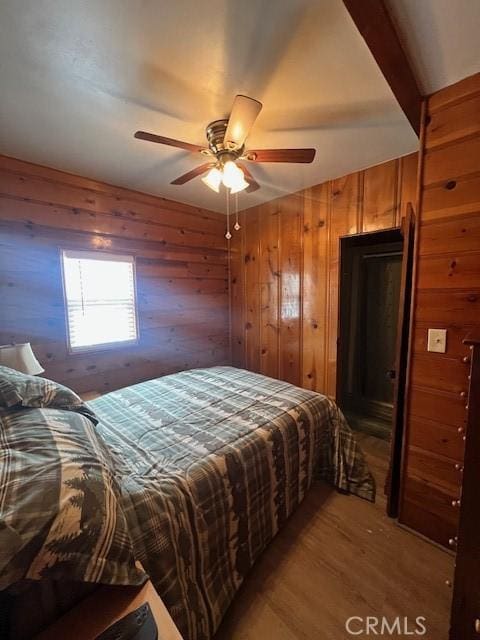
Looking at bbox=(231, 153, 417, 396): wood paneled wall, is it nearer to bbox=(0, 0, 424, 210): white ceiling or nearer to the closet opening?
the closet opening

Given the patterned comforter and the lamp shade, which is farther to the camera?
the lamp shade

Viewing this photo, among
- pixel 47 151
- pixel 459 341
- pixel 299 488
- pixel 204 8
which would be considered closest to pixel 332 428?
pixel 299 488

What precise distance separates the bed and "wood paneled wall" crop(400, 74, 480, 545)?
47cm

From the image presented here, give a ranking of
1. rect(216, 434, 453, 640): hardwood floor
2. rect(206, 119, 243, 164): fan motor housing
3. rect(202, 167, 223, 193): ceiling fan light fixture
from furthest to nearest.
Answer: rect(202, 167, 223, 193): ceiling fan light fixture < rect(206, 119, 243, 164): fan motor housing < rect(216, 434, 453, 640): hardwood floor

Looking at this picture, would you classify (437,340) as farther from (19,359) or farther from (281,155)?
(19,359)

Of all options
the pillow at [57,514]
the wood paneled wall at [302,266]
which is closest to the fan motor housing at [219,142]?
the wood paneled wall at [302,266]

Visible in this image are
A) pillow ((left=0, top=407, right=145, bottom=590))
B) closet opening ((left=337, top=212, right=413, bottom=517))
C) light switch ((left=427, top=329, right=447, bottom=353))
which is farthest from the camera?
closet opening ((left=337, top=212, right=413, bottom=517))

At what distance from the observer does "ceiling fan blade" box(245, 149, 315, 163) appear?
58.9 inches

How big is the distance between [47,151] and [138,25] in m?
1.41

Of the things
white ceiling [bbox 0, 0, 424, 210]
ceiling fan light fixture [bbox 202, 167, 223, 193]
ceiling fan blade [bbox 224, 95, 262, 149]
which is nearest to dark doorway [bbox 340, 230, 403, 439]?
white ceiling [bbox 0, 0, 424, 210]

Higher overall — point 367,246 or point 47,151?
point 47,151

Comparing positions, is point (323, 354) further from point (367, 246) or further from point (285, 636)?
point (285, 636)

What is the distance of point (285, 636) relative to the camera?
1153 mm

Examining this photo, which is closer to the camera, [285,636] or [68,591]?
[68,591]
